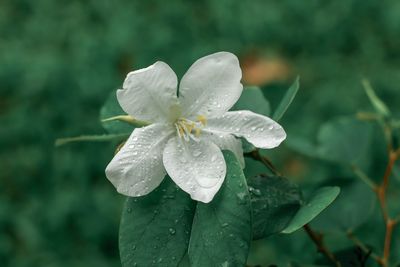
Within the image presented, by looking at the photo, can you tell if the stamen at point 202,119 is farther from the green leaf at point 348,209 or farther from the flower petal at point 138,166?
the green leaf at point 348,209

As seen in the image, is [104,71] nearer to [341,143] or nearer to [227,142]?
[341,143]

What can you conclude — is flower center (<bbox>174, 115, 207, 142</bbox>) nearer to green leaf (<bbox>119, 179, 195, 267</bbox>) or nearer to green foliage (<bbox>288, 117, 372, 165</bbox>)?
green leaf (<bbox>119, 179, 195, 267</bbox>)

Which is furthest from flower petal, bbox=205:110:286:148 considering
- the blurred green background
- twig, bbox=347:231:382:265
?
the blurred green background

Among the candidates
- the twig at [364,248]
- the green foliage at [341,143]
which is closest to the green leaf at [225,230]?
the twig at [364,248]

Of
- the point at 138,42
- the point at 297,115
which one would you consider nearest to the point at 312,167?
the point at 297,115

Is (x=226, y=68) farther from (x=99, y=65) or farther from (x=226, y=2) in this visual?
(x=226, y=2)
